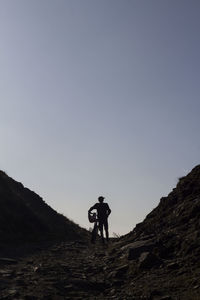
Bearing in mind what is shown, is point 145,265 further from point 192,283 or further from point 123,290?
point 192,283

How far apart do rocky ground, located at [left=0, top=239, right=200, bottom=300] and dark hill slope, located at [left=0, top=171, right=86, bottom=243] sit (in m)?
7.31

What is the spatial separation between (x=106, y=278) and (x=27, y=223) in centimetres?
1278

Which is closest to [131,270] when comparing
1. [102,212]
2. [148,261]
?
[148,261]

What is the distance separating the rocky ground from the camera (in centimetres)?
821

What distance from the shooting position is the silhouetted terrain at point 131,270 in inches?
329

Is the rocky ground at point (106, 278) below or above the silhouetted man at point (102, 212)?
below

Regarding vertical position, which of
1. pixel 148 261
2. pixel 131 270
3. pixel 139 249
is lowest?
pixel 131 270

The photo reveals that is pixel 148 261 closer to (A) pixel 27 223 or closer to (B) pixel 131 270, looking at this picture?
(B) pixel 131 270

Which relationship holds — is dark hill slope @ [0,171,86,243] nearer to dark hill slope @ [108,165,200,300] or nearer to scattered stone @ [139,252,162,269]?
dark hill slope @ [108,165,200,300]

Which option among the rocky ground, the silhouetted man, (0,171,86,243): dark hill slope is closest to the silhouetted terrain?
the rocky ground

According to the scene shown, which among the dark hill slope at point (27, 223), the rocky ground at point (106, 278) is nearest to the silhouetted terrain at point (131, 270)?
the rocky ground at point (106, 278)

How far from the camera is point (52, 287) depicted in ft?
29.9

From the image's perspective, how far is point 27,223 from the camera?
22.3 metres

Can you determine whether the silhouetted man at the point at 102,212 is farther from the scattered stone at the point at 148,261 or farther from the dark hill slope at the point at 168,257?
the scattered stone at the point at 148,261
